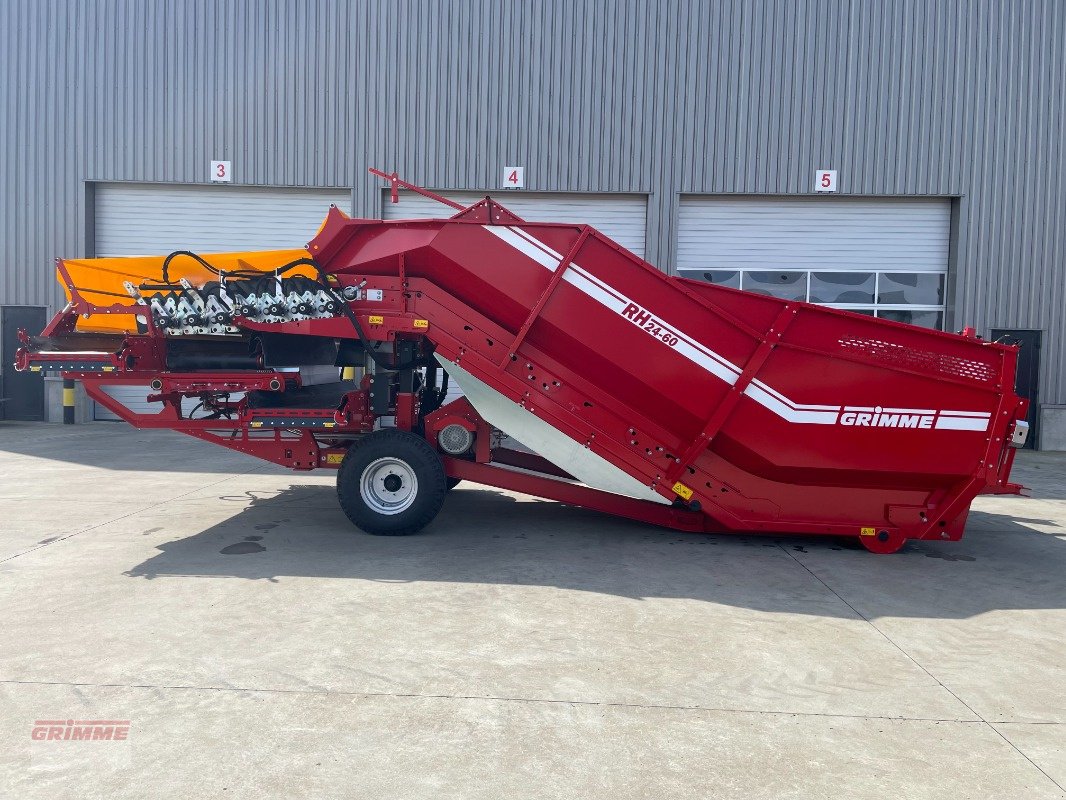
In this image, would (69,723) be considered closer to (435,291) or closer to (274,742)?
(274,742)

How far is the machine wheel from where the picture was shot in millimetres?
6336

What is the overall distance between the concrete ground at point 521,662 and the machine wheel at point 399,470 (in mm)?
191

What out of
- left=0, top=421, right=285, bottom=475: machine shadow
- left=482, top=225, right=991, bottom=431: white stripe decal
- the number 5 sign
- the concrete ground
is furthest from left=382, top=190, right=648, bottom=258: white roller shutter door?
the concrete ground

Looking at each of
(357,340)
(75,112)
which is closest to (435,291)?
(357,340)

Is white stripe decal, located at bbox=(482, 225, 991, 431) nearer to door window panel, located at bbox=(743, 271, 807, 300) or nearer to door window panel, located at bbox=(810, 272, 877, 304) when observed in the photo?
door window panel, located at bbox=(743, 271, 807, 300)

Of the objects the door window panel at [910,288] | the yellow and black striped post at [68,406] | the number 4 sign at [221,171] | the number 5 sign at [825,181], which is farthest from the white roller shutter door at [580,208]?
the yellow and black striped post at [68,406]

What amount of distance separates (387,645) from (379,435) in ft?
8.73

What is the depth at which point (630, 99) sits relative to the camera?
46.7 ft

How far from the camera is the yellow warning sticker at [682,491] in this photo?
6.15 m

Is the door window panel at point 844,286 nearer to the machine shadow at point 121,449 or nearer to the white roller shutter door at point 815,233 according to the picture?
the white roller shutter door at point 815,233

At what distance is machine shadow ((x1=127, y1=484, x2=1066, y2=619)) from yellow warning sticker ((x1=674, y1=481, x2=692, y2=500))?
0.46 metres

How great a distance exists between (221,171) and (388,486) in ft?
35.2

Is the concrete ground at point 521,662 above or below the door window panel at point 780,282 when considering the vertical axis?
below

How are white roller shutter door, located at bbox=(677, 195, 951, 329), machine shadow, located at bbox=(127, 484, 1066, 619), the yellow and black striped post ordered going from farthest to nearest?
the yellow and black striped post < white roller shutter door, located at bbox=(677, 195, 951, 329) < machine shadow, located at bbox=(127, 484, 1066, 619)
